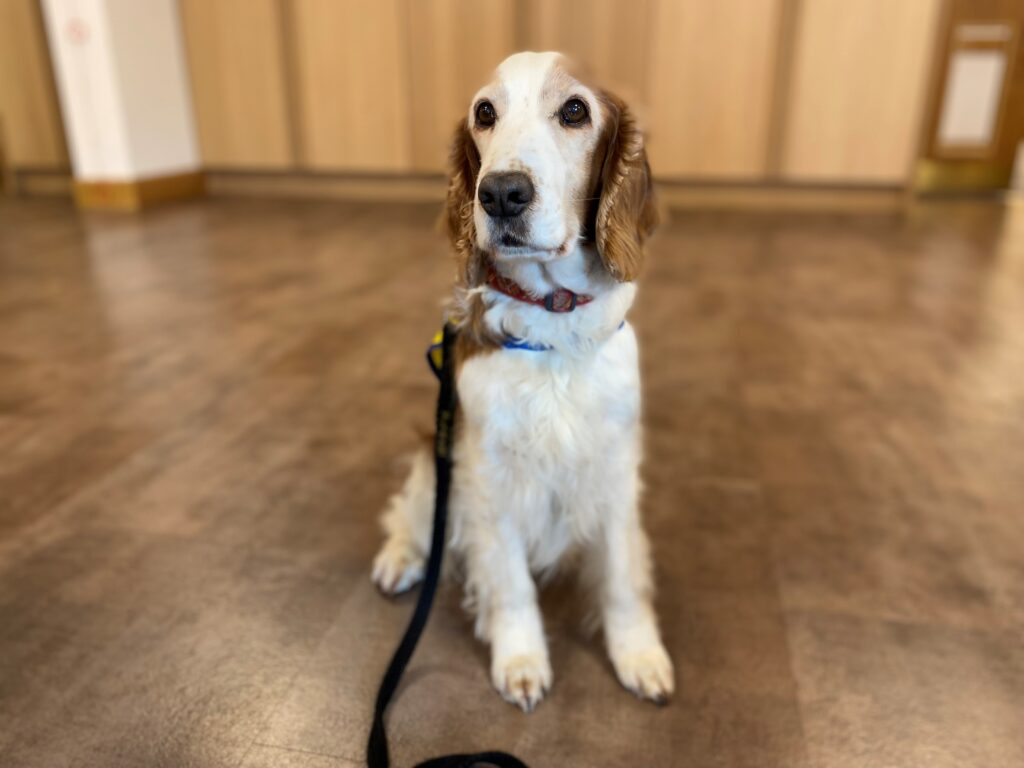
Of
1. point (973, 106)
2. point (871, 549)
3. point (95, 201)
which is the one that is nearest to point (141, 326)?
point (871, 549)

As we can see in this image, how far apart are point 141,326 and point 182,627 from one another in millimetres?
2414

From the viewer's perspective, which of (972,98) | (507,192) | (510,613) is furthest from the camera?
(972,98)

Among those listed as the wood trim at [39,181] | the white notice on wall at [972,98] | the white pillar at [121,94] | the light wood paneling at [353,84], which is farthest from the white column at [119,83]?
the white notice on wall at [972,98]

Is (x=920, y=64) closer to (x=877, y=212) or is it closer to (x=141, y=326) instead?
(x=877, y=212)

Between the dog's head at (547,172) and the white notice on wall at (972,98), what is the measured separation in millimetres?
7032

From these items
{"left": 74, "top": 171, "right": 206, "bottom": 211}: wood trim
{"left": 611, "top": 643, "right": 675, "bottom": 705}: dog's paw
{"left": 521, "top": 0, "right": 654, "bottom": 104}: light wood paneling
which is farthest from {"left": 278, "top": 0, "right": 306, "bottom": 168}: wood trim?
{"left": 611, "top": 643, "right": 675, "bottom": 705}: dog's paw

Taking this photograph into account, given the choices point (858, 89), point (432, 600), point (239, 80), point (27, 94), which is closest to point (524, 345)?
point (432, 600)

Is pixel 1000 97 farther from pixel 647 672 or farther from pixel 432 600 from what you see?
pixel 432 600

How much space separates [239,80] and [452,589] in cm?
706

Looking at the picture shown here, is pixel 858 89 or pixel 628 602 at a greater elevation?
pixel 858 89

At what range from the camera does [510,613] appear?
5.27 feet

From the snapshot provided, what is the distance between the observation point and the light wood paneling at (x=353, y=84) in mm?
7188

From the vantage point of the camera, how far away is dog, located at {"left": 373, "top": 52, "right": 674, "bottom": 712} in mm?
1329

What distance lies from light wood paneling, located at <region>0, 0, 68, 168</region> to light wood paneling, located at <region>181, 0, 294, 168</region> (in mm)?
1502
